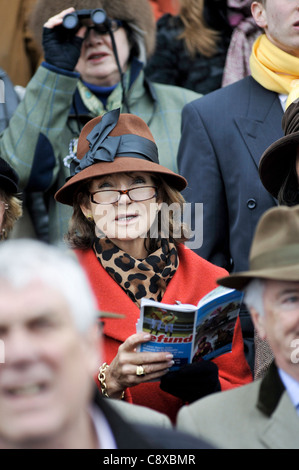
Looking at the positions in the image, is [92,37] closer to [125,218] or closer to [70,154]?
[70,154]

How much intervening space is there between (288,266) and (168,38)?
338 centimetres

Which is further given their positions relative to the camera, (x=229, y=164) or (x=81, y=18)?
(x=81, y=18)

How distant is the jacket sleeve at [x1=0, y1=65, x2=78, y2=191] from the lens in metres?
4.50

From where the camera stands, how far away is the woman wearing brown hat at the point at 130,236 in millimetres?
3656

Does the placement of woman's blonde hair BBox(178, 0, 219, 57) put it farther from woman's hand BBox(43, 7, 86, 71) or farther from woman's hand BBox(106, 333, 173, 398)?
woman's hand BBox(106, 333, 173, 398)

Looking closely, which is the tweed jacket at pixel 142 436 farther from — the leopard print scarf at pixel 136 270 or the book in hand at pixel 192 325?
the leopard print scarf at pixel 136 270

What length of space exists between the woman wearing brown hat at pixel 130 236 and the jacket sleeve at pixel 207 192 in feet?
0.76

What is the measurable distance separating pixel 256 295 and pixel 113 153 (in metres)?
1.38

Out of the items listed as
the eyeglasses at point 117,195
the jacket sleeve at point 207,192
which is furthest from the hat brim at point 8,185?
the jacket sleeve at point 207,192

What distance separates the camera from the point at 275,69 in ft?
14.1

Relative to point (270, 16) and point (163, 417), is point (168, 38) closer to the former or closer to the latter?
point (270, 16)

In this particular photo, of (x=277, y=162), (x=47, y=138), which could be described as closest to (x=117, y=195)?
(x=277, y=162)

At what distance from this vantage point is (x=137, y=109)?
16.3 ft

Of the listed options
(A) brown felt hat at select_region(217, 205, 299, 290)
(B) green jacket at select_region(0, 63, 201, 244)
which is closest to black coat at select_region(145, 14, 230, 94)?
(B) green jacket at select_region(0, 63, 201, 244)
